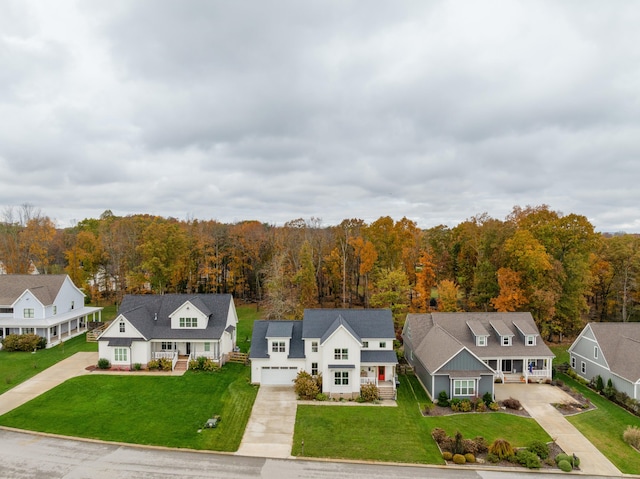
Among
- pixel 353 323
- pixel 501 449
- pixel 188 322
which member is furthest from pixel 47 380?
pixel 501 449

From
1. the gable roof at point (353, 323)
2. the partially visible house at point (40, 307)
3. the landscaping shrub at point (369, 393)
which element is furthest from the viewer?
the partially visible house at point (40, 307)

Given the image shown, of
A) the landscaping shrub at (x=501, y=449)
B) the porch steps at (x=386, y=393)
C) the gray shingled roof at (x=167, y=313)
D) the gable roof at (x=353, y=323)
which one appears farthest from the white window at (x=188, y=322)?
the landscaping shrub at (x=501, y=449)

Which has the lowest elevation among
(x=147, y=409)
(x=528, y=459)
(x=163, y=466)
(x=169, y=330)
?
(x=528, y=459)

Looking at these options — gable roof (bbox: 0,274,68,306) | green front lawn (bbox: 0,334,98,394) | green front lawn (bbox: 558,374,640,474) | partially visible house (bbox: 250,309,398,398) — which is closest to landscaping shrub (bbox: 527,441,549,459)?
green front lawn (bbox: 558,374,640,474)

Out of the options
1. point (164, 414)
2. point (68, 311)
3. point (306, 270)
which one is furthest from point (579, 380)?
point (68, 311)

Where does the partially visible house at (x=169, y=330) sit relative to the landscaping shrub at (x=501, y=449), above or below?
above

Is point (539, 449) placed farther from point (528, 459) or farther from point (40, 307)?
point (40, 307)

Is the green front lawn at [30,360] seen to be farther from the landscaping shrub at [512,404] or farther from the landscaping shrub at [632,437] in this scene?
the landscaping shrub at [632,437]
